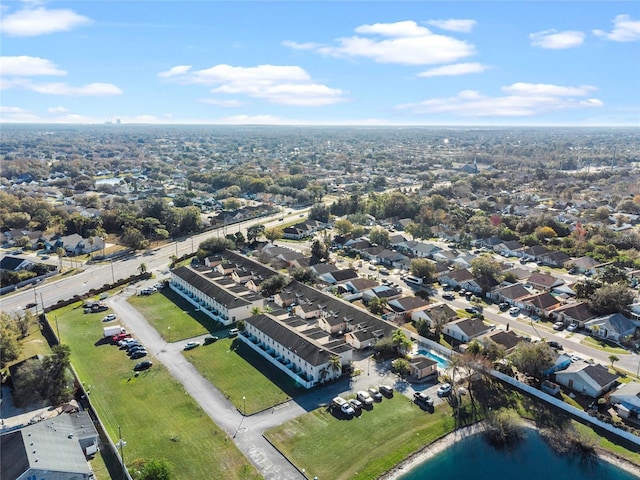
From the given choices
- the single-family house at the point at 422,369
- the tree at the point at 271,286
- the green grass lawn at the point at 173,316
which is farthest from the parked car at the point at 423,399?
the tree at the point at 271,286

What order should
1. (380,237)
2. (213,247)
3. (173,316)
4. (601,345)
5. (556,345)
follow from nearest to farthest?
(556,345)
(601,345)
(173,316)
(213,247)
(380,237)

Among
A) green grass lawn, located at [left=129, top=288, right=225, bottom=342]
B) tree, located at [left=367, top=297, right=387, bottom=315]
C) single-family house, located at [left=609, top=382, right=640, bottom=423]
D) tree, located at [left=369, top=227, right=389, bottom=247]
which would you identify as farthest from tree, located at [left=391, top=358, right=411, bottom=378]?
tree, located at [left=369, top=227, right=389, bottom=247]

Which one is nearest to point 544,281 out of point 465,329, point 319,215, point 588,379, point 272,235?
point 465,329

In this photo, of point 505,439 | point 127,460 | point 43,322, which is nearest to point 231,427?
point 127,460

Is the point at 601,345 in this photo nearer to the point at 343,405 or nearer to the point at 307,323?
the point at 343,405

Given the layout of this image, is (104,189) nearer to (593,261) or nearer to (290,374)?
(290,374)

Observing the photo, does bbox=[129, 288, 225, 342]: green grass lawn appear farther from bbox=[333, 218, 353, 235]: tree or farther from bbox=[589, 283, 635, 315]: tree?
bbox=[589, 283, 635, 315]: tree
